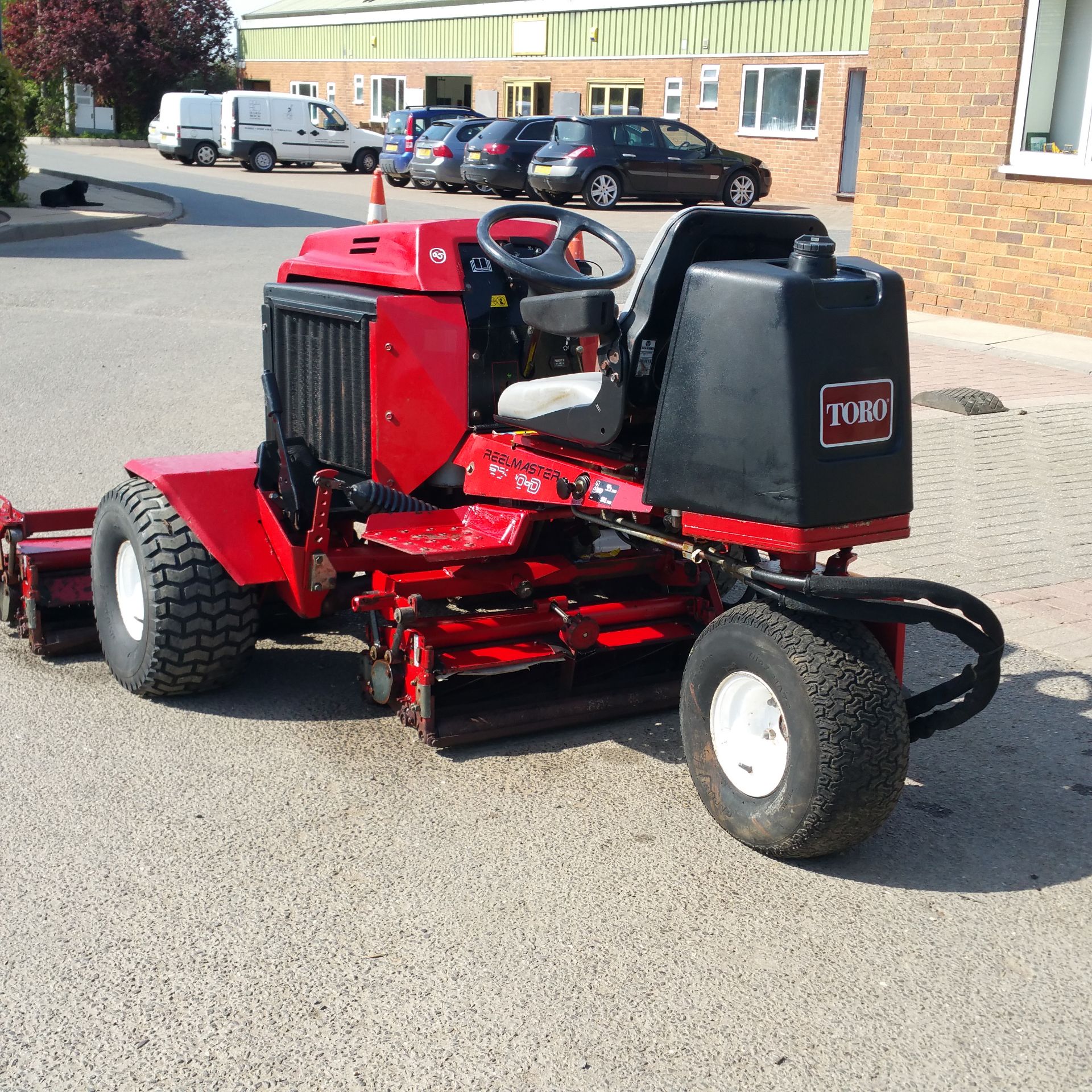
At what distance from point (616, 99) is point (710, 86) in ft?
12.2

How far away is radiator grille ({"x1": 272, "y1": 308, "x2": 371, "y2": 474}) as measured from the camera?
4492 mm

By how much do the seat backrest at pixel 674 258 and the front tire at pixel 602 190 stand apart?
66.8 ft

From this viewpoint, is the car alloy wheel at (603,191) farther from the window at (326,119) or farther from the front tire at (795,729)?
the front tire at (795,729)

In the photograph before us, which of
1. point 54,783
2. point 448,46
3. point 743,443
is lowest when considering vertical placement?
point 54,783

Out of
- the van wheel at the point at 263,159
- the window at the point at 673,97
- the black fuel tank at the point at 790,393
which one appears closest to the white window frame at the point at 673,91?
the window at the point at 673,97

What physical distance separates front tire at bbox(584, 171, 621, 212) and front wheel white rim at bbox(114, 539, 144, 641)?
19.8 metres

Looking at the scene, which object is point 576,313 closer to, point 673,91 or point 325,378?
point 325,378

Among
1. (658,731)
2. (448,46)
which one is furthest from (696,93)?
(658,731)

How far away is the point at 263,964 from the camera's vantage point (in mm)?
3090

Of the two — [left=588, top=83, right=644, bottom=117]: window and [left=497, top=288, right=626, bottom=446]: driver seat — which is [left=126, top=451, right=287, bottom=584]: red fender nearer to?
[left=497, top=288, right=626, bottom=446]: driver seat

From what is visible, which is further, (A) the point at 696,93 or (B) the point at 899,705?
(A) the point at 696,93

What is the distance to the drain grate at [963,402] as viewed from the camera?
8.85 m

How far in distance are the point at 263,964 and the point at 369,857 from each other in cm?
53

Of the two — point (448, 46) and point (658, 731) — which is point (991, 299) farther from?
point (448, 46)
